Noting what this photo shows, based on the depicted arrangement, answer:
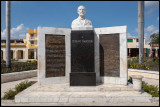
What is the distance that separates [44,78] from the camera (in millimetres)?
7031

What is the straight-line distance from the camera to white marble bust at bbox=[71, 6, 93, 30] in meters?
7.06

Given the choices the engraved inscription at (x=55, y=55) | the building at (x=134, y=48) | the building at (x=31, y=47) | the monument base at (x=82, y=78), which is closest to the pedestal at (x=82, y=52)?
the monument base at (x=82, y=78)

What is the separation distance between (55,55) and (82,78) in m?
2.14

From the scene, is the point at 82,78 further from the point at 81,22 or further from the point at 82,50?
the point at 81,22

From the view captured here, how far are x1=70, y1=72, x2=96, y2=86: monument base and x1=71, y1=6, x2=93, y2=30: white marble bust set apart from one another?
2.67 metres

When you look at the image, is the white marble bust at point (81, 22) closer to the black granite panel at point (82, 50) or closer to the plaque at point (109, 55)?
the black granite panel at point (82, 50)

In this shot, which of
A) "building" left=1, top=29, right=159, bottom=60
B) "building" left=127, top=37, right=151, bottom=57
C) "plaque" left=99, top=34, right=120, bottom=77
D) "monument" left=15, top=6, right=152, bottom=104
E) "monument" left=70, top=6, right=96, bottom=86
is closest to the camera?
"monument" left=15, top=6, right=152, bottom=104

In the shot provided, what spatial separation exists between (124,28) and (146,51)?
3370 cm

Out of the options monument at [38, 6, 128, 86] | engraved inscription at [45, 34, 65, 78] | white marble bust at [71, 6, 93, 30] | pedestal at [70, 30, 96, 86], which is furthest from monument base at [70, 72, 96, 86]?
white marble bust at [71, 6, 93, 30]

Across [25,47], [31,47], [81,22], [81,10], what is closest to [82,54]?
[81,22]

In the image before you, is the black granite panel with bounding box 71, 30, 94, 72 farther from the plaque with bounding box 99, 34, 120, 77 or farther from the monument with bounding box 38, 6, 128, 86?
the plaque with bounding box 99, 34, 120, 77

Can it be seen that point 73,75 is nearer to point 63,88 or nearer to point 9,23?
point 63,88

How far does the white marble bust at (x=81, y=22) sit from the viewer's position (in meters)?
7.06

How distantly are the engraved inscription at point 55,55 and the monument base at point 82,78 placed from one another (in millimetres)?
1080
